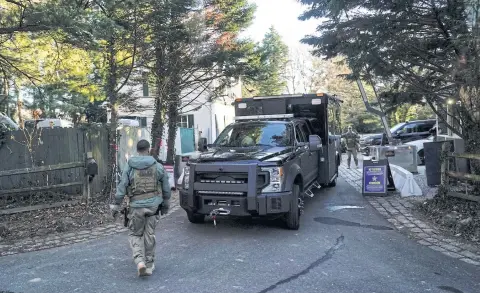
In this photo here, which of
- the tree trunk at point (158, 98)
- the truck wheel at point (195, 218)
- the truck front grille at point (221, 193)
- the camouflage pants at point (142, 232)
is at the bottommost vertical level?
the truck wheel at point (195, 218)

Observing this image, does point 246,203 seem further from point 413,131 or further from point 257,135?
point 413,131

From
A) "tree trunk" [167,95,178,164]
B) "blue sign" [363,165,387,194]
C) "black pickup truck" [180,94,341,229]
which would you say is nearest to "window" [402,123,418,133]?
"blue sign" [363,165,387,194]

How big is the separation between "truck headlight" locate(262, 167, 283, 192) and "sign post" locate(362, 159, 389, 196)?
4.75 metres

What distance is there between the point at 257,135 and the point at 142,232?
366 cm

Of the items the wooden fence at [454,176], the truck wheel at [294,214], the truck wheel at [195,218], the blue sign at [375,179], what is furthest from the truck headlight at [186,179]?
the blue sign at [375,179]

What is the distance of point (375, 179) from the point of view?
10.4 meters

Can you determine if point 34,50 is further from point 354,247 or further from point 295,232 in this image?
point 354,247

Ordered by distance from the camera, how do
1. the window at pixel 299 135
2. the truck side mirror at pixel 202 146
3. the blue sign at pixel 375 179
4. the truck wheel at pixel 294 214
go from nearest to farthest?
the truck wheel at pixel 294 214 < the truck side mirror at pixel 202 146 < the window at pixel 299 135 < the blue sign at pixel 375 179

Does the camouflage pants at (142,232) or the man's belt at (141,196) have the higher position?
the man's belt at (141,196)

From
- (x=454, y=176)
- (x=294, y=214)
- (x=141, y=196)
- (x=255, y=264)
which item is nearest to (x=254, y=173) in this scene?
(x=294, y=214)

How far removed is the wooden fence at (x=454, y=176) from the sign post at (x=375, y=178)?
1.67 metres

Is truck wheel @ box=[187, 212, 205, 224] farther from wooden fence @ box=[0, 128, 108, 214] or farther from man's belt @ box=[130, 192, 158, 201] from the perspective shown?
wooden fence @ box=[0, 128, 108, 214]

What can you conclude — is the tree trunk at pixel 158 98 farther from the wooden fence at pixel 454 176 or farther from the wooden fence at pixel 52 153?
the wooden fence at pixel 454 176

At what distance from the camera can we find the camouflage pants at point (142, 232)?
492 cm
